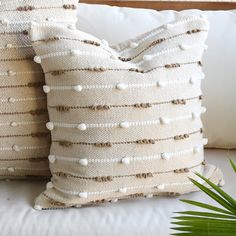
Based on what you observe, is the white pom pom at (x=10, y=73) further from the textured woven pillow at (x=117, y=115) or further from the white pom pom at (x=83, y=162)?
the white pom pom at (x=83, y=162)

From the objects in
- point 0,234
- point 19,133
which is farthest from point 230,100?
point 0,234

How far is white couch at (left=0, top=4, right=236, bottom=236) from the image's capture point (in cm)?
97

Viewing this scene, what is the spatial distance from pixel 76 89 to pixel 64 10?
0.23 metres

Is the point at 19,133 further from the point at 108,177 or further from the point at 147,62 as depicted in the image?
the point at 147,62

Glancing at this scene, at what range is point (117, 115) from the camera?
3.19 ft

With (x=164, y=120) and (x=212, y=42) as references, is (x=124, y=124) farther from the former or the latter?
(x=212, y=42)

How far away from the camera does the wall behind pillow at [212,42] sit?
1.22 metres

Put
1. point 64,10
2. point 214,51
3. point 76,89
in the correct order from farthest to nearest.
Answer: point 214,51, point 64,10, point 76,89

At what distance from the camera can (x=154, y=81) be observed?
98 centimetres

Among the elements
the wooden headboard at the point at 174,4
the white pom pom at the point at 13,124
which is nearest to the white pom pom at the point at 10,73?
the white pom pom at the point at 13,124

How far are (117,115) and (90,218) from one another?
0.79 feet

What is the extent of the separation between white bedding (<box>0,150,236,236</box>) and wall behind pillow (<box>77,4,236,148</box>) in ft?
0.75

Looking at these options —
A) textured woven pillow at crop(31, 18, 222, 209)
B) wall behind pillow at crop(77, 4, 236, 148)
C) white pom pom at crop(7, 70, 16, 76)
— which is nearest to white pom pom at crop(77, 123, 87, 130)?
textured woven pillow at crop(31, 18, 222, 209)

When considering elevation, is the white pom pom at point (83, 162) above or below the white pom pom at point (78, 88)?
below
